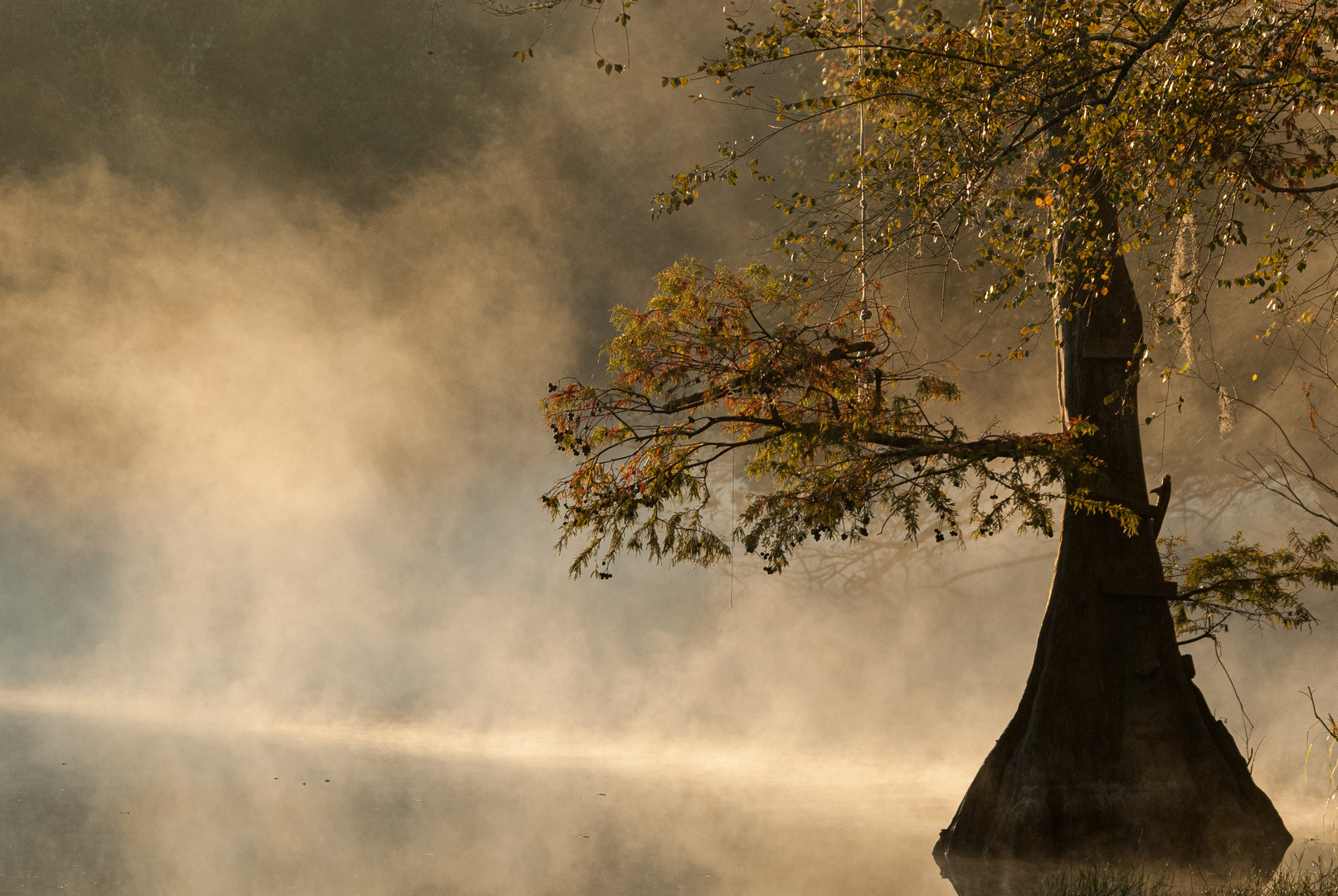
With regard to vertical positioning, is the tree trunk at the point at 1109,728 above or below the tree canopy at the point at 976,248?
below

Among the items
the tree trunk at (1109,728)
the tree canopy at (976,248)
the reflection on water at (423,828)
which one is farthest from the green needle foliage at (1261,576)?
the reflection on water at (423,828)

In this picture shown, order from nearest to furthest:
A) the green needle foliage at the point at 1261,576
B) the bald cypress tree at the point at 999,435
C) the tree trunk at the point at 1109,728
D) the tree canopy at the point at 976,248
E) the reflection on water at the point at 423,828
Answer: the tree canopy at the point at 976,248 → the bald cypress tree at the point at 999,435 → the reflection on water at the point at 423,828 → the tree trunk at the point at 1109,728 → the green needle foliage at the point at 1261,576

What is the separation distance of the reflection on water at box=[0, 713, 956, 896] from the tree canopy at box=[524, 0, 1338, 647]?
6.81 feet

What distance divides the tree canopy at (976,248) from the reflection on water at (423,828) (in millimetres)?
2075

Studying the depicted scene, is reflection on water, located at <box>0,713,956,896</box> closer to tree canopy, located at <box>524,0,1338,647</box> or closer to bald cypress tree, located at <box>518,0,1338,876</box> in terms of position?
bald cypress tree, located at <box>518,0,1338,876</box>

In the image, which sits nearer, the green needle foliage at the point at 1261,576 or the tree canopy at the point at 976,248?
the tree canopy at the point at 976,248

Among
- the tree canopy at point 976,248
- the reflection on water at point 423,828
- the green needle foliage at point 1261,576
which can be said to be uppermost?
the tree canopy at point 976,248

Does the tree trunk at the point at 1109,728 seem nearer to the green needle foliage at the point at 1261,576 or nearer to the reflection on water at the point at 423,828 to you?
the green needle foliage at the point at 1261,576

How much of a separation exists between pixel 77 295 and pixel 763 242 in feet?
46.7

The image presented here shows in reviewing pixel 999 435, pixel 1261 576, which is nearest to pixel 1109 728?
pixel 1261 576

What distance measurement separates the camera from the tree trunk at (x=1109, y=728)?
7.16m

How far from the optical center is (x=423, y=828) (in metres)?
8.47

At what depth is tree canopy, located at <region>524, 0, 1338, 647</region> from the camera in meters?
5.21

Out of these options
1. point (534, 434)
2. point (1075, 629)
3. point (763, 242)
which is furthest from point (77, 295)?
point (1075, 629)
